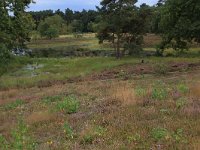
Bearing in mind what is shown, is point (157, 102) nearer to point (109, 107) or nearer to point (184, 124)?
point (109, 107)

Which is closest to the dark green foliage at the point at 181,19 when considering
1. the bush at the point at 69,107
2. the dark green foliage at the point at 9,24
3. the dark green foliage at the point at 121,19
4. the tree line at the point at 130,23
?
the tree line at the point at 130,23

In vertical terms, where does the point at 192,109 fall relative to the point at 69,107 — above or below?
above

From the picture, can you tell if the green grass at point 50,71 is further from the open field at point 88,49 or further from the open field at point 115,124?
the open field at point 115,124

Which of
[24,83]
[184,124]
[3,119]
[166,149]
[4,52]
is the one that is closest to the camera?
[166,149]

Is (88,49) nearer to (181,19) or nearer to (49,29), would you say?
(49,29)

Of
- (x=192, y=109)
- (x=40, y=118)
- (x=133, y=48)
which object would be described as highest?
(x=192, y=109)

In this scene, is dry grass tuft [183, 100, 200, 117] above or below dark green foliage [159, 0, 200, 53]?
below

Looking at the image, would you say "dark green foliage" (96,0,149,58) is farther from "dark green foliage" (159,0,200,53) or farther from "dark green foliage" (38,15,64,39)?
"dark green foliage" (38,15,64,39)

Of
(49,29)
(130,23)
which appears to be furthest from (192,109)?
(49,29)

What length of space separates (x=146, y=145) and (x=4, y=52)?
78.2 ft

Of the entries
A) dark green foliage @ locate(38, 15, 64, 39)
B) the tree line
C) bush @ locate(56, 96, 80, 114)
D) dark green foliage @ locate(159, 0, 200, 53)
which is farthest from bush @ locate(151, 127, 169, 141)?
dark green foliage @ locate(38, 15, 64, 39)

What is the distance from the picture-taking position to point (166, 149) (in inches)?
335

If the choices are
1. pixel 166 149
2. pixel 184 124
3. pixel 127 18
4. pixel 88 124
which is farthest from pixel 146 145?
pixel 127 18

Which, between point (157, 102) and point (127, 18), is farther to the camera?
point (127, 18)
